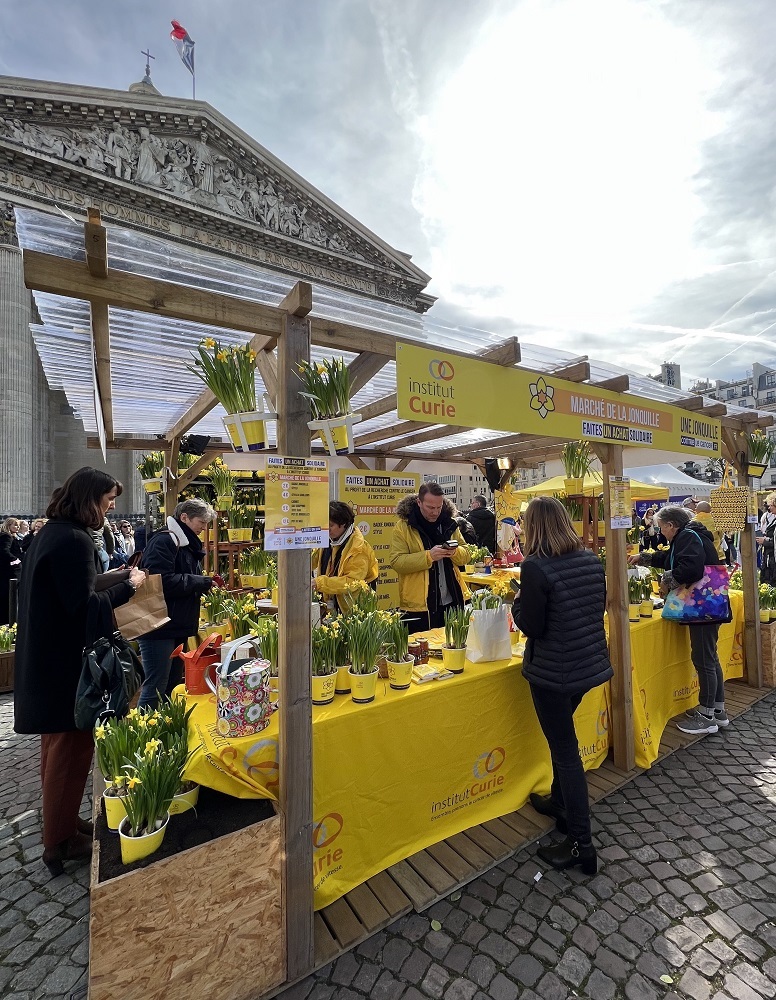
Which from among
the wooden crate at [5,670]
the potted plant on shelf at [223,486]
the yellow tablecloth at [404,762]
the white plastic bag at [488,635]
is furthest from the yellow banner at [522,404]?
the wooden crate at [5,670]

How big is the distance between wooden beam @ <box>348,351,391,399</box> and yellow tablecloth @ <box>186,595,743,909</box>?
1661mm

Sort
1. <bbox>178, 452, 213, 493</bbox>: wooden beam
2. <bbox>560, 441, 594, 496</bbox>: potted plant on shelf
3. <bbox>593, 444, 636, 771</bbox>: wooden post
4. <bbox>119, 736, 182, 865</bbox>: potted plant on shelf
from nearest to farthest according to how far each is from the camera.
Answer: <bbox>119, 736, 182, 865</bbox>: potted plant on shelf < <bbox>593, 444, 636, 771</bbox>: wooden post < <bbox>178, 452, 213, 493</bbox>: wooden beam < <bbox>560, 441, 594, 496</bbox>: potted plant on shelf

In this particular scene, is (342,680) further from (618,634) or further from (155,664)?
(618,634)

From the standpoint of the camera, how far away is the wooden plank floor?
2.01m

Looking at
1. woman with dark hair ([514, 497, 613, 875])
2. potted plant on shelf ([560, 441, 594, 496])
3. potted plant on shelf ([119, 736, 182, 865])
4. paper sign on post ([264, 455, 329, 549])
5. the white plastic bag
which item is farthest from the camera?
potted plant on shelf ([560, 441, 594, 496])

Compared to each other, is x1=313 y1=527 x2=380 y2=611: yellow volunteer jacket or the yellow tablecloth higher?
x1=313 y1=527 x2=380 y2=611: yellow volunteer jacket

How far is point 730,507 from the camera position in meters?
4.69

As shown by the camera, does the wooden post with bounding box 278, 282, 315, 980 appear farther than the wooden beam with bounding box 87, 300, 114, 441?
No

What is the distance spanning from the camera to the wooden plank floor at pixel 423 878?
201cm

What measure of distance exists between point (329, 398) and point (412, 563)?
206cm

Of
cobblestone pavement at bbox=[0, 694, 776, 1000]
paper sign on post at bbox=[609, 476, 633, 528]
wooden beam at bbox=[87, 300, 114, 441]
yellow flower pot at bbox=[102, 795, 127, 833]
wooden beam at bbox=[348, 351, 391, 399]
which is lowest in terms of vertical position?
cobblestone pavement at bbox=[0, 694, 776, 1000]

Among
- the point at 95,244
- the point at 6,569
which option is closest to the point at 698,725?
the point at 95,244

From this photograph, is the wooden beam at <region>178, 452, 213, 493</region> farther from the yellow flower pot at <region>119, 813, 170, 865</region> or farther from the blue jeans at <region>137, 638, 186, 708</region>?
the yellow flower pot at <region>119, 813, 170, 865</region>

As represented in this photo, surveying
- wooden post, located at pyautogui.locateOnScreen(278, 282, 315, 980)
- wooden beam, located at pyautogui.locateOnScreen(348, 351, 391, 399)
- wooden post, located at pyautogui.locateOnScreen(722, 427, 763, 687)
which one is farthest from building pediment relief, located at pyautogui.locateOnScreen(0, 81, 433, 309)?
wooden post, located at pyautogui.locateOnScreen(722, 427, 763, 687)
